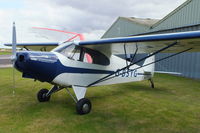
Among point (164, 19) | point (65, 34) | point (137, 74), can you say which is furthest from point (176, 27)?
point (65, 34)

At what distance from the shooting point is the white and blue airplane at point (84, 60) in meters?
4.03

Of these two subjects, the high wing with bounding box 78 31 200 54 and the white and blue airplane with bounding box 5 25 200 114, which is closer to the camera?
the high wing with bounding box 78 31 200 54

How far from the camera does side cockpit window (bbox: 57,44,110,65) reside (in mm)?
4842

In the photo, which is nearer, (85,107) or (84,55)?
(85,107)

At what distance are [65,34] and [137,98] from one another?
4.77m

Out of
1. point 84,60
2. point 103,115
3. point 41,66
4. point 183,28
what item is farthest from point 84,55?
point 183,28

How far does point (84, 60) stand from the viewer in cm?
520

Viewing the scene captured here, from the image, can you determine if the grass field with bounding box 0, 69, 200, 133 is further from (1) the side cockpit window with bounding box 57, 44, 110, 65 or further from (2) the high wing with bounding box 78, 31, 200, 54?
(2) the high wing with bounding box 78, 31, 200, 54

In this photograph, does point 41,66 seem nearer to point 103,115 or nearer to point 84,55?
point 84,55

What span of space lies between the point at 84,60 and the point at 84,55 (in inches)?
6.0

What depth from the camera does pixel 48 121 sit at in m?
4.22

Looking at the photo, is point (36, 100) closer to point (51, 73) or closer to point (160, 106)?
point (51, 73)

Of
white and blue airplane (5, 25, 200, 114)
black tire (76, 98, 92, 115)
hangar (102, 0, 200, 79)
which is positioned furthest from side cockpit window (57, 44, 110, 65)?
hangar (102, 0, 200, 79)

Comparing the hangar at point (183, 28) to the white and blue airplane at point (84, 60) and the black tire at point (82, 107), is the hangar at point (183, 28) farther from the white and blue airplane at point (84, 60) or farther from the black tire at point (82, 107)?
the black tire at point (82, 107)
